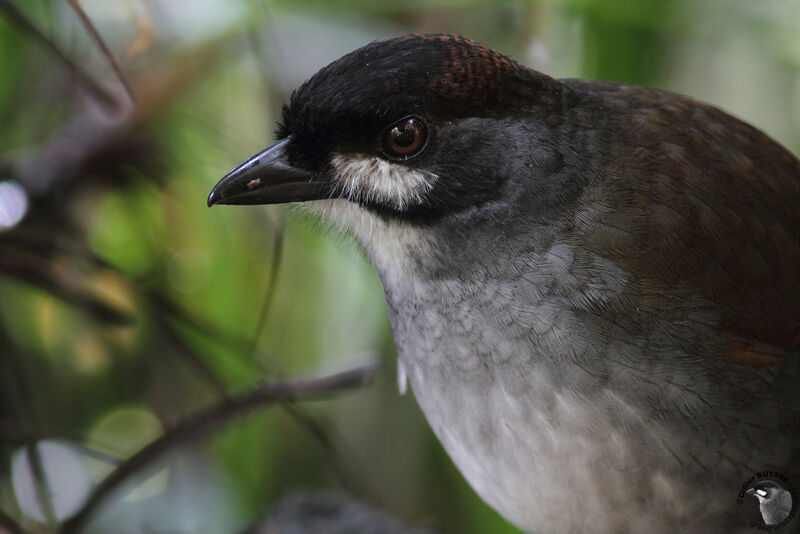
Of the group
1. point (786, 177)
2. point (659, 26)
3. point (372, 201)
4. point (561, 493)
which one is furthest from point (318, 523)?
point (659, 26)

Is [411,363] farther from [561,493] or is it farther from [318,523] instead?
[318,523]

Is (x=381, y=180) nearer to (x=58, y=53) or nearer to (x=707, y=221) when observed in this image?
(x=707, y=221)

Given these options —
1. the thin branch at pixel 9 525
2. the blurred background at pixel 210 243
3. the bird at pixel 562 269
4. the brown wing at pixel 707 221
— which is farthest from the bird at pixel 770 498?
the thin branch at pixel 9 525

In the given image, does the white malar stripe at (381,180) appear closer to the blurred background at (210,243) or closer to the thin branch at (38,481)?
the blurred background at (210,243)

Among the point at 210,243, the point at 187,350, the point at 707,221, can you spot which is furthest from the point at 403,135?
the point at 210,243

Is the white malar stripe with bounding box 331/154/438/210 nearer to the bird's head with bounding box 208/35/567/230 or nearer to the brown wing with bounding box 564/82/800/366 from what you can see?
the bird's head with bounding box 208/35/567/230
